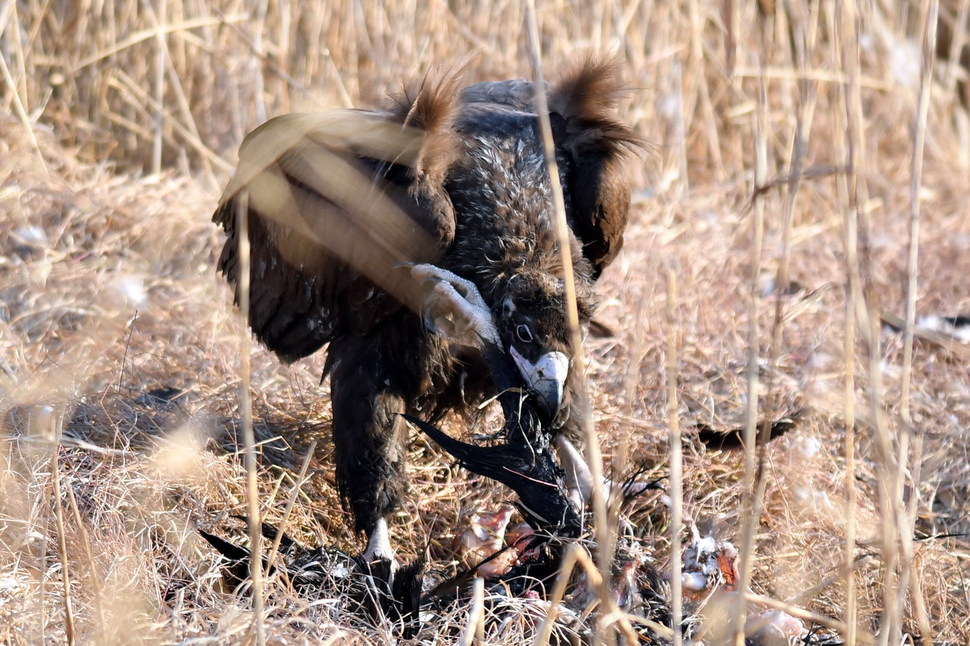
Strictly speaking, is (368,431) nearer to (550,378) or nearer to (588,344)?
(550,378)

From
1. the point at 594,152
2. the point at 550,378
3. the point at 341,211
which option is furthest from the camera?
the point at 594,152

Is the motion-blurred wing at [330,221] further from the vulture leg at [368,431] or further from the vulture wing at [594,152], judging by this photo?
the vulture wing at [594,152]

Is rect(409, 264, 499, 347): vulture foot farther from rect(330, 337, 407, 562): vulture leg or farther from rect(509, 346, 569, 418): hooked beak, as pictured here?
rect(330, 337, 407, 562): vulture leg

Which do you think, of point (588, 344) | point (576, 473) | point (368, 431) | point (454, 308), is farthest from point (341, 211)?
point (588, 344)

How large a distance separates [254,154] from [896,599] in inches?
84.1

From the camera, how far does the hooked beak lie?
8.43 ft

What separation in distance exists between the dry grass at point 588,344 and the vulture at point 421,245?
13.0 inches

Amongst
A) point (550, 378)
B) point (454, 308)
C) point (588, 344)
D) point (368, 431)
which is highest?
point (454, 308)

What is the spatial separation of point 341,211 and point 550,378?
2.53 ft

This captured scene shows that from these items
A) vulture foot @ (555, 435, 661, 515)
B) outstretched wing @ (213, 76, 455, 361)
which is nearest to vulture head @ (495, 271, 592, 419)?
outstretched wing @ (213, 76, 455, 361)

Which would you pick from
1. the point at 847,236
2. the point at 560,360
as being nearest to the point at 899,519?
the point at 847,236

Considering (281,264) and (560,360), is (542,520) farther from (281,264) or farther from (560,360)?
(281,264)

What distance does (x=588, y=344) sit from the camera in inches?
153

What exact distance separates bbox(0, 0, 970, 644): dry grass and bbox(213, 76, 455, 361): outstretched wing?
51cm
